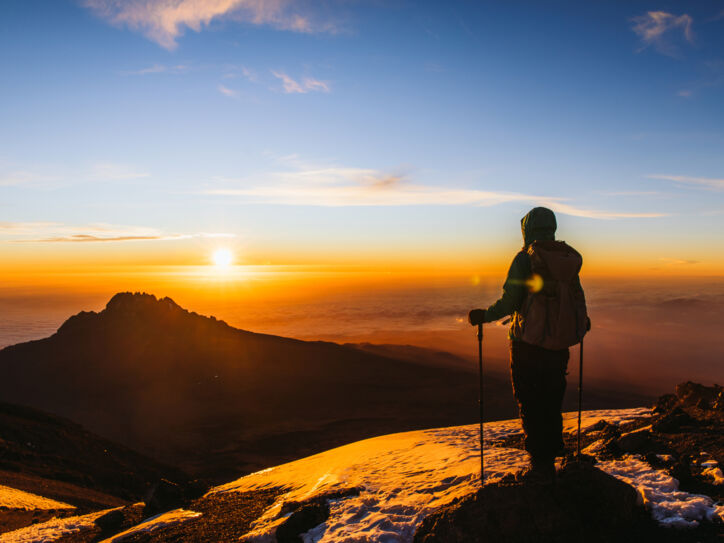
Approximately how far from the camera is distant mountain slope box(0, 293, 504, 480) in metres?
23.8

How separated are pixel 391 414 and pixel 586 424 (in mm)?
19367

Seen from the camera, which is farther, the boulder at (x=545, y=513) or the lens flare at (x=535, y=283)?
the lens flare at (x=535, y=283)

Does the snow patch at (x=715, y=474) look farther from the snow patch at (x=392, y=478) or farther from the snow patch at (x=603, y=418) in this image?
the snow patch at (x=603, y=418)

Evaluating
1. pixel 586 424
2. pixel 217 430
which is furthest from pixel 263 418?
pixel 586 424

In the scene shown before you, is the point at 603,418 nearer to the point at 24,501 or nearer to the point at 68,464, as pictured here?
the point at 24,501

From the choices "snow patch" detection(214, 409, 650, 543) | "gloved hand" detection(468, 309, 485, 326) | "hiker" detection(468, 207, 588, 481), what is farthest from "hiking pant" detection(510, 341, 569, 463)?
"snow patch" detection(214, 409, 650, 543)

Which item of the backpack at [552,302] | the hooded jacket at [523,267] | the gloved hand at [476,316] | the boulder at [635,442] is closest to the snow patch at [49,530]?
the gloved hand at [476,316]

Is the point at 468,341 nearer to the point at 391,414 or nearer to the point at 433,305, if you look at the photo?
the point at 391,414

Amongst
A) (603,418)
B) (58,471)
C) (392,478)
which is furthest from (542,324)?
(58,471)

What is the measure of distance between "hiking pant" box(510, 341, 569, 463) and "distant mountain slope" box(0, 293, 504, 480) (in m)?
17.7

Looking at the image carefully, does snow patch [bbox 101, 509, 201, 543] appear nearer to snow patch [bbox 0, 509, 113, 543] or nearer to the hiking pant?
snow patch [bbox 0, 509, 113, 543]

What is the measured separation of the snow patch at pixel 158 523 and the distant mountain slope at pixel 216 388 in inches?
496

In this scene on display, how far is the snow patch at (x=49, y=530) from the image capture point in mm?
7592

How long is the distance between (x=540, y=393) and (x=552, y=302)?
0.84 meters
